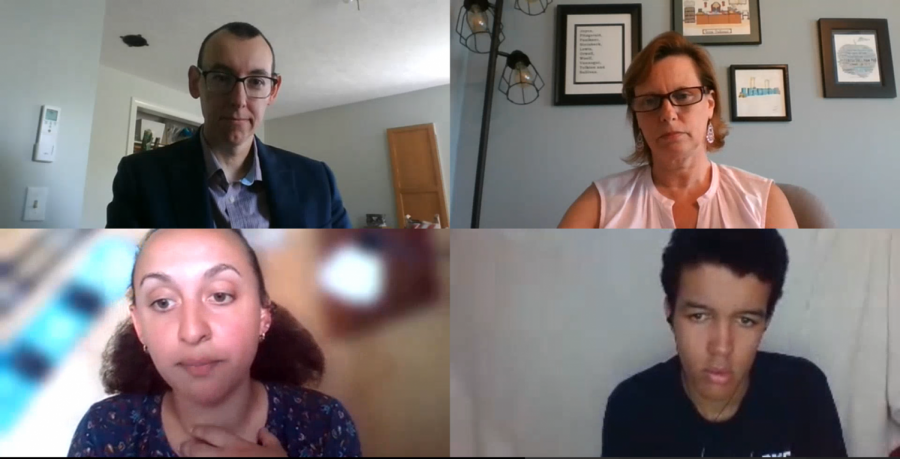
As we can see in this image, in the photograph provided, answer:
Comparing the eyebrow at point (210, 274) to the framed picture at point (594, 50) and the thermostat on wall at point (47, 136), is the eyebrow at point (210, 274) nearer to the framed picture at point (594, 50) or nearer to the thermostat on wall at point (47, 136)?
the thermostat on wall at point (47, 136)

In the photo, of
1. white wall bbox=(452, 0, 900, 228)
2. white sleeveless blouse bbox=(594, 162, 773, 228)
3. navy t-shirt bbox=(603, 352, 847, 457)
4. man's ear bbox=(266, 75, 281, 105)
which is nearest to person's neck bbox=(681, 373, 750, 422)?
navy t-shirt bbox=(603, 352, 847, 457)

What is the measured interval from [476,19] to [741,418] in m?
0.88

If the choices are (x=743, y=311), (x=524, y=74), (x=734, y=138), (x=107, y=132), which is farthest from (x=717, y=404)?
(x=107, y=132)

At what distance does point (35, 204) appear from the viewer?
90 cm

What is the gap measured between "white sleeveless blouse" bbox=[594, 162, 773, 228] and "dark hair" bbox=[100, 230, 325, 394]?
59cm

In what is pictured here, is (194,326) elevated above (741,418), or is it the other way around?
(194,326)

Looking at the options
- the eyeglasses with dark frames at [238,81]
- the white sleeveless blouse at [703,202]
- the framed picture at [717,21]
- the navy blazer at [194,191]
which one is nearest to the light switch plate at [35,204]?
the navy blazer at [194,191]

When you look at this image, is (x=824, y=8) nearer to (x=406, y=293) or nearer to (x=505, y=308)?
(x=505, y=308)

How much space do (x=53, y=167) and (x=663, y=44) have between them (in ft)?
4.15

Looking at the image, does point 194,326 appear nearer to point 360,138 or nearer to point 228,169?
point 228,169

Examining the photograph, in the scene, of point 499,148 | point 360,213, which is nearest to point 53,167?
point 360,213

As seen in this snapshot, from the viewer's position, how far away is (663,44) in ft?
3.07

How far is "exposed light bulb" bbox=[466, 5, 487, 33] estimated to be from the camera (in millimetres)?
939

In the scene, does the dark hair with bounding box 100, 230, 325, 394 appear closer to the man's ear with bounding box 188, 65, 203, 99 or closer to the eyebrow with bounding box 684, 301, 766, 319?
the man's ear with bounding box 188, 65, 203, 99
